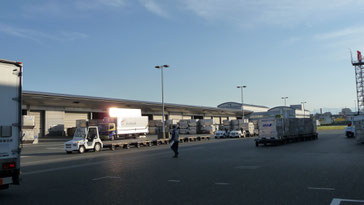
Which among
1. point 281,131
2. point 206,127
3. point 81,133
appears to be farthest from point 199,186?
point 206,127

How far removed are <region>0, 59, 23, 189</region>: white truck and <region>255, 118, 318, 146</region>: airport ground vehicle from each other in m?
22.5

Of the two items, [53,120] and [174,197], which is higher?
[53,120]

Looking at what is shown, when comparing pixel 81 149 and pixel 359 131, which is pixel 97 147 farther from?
pixel 359 131

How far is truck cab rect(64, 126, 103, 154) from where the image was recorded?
24.1 meters

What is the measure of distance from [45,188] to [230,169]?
6951 millimetres

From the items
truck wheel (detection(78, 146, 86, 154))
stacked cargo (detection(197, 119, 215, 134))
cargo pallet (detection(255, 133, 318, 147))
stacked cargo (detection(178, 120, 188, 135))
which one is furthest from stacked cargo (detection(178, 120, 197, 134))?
truck wheel (detection(78, 146, 86, 154))

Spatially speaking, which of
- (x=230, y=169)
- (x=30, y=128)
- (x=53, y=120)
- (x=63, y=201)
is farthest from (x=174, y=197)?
(x=53, y=120)

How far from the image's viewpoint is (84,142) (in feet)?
80.1

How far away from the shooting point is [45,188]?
9.64 meters

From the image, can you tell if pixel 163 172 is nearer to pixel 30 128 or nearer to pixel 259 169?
pixel 259 169

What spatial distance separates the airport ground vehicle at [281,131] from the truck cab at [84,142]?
13898mm

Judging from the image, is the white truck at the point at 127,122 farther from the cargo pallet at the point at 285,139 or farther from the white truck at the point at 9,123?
the white truck at the point at 9,123

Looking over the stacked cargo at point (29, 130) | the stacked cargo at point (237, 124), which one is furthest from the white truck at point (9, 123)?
the stacked cargo at point (237, 124)

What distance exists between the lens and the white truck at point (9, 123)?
8.00 meters
